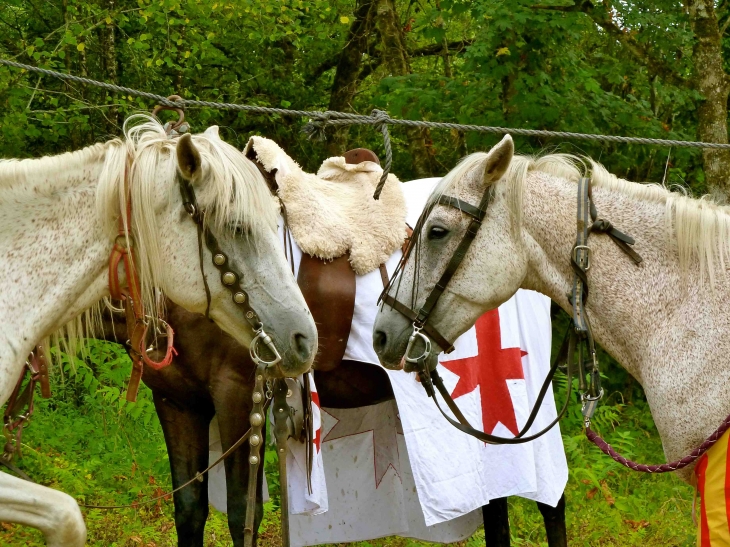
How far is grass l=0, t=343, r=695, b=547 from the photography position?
4777 mm

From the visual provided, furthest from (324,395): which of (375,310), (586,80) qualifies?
(586,80)

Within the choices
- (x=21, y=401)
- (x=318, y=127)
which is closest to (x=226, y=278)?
(x=21, y=401)

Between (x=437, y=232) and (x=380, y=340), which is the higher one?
(x=437, y=232)

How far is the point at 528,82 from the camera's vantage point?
20.1 ft

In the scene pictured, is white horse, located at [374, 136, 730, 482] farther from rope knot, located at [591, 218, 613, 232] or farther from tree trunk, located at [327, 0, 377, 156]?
tree trunk, located at [327, 0, 377, 156]

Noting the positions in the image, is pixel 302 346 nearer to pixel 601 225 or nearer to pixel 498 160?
pixel 498 160

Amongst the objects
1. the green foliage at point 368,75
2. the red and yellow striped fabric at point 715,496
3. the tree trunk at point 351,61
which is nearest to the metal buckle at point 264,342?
the red and yellow striped fabric at point 715,496

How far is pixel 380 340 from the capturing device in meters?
3.05

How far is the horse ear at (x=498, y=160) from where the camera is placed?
273 cm

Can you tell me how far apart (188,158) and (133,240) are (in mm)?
310

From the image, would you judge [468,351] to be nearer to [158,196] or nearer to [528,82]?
[158,196]

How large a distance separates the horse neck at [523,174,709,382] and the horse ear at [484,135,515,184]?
12cm

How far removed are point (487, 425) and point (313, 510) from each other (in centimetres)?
87

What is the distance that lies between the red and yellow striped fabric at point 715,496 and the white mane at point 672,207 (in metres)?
0.52
